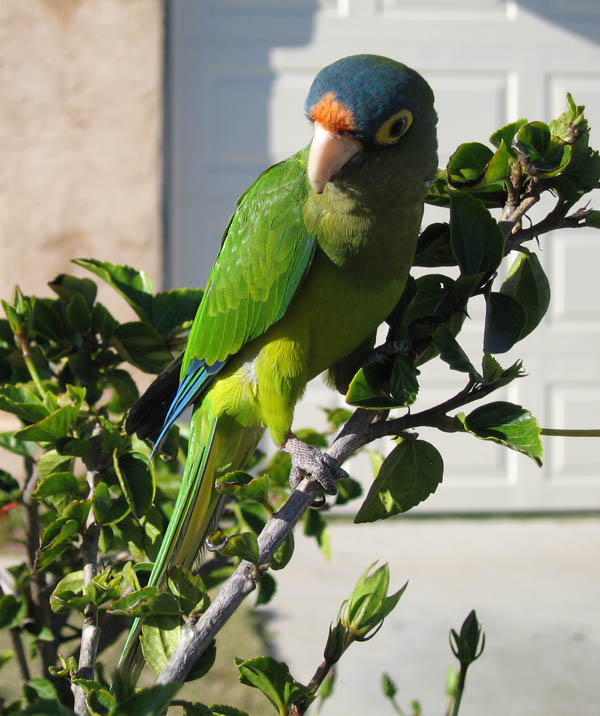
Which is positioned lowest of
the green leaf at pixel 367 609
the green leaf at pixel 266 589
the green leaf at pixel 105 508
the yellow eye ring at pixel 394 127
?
the green leaf at pixel 266 589

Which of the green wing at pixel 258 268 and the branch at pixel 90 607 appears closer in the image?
the branch at pixel 90 607

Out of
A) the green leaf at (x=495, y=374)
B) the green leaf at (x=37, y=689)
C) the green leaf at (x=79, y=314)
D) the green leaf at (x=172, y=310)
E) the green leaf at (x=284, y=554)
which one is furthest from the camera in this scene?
the green leaf at (x=172, y=310)

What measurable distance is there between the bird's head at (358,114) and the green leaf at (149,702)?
71 centimetres

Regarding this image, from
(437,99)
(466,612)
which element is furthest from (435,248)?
(437,99)

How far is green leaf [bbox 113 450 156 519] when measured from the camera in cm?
100

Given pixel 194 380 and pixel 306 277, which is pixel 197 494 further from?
pixel 306 277

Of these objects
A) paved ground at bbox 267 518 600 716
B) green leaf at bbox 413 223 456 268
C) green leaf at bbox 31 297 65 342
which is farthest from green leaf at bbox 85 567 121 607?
paved ground at bbox 267 518 600 716

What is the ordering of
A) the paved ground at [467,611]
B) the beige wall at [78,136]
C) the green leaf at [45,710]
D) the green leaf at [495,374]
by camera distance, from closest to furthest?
1. the green leaf at [45,710]
2. the green leaf at [495,374]
3. the paved ground at [467,611]
4. the beige wall at [78,136]

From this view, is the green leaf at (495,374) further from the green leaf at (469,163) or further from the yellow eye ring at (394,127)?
the yellow eye ring at (394,127)


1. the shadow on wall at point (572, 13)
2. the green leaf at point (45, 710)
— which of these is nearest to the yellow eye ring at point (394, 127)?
the green leaf at point (45, 710)

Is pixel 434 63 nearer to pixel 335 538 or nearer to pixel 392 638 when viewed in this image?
pixel 335 538

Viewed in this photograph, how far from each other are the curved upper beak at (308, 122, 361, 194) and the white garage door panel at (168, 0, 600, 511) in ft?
7.68

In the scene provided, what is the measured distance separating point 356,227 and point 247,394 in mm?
331

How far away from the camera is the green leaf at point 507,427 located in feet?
2.68
